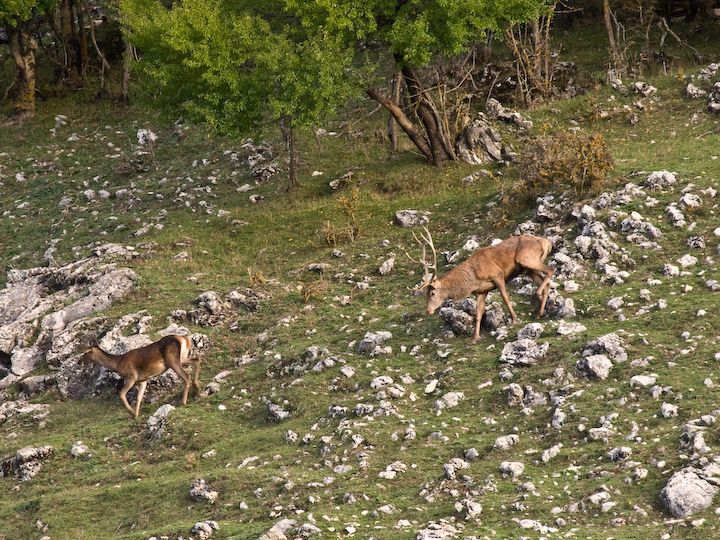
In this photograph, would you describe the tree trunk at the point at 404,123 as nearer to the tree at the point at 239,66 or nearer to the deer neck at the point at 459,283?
the tree at the point at 239,66

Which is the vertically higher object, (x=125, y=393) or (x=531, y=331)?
(x=531, y=331)

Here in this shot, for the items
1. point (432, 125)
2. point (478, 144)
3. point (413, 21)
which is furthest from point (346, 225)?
point (413, 21)

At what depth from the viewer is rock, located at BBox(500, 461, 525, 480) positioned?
13.9m

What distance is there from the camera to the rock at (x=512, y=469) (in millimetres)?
13945

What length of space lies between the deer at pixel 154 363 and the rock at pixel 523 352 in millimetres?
5713

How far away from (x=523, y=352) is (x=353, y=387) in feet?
9.12

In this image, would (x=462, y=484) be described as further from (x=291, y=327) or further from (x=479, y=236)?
(x=479, y=236)

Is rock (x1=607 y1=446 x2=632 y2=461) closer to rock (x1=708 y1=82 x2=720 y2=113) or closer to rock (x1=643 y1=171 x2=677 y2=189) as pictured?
rock (x1=643 y1=171 x2=677 y2=189)

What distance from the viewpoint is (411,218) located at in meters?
25.6

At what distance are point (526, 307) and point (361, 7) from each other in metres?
11.1

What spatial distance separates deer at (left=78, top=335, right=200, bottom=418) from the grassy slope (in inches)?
20.2

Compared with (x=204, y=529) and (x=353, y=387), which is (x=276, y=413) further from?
(x=204, y=529)

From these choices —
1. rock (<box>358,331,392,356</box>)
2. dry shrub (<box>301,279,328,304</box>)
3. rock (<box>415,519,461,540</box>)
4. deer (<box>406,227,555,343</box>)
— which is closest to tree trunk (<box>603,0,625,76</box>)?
dry shrub (<box>301,279,328,304</box>)

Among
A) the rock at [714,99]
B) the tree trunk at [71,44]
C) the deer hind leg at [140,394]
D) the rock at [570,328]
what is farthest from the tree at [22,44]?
the rock at [570,328]
